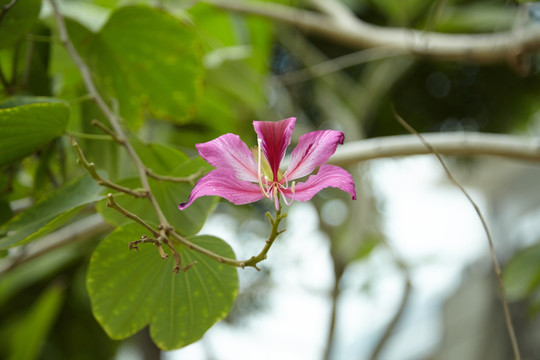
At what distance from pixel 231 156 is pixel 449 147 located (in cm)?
24

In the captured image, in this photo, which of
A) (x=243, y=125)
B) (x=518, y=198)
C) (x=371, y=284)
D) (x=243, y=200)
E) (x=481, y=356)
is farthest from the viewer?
(x=518, y=198)

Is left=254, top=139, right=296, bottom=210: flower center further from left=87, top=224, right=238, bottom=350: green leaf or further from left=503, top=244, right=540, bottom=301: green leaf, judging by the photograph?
left=503, top=244, right=540, bottom=301: green leaf

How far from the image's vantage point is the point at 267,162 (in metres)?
0.18

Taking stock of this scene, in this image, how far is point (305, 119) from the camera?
100cm

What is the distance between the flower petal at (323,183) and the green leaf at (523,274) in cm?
47

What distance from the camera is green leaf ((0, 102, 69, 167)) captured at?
0.23 metres

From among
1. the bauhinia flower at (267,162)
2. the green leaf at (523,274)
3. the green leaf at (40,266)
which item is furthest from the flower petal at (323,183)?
the green leaf at (40,266)

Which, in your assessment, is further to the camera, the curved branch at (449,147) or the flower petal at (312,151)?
the curved branch at (449,147)

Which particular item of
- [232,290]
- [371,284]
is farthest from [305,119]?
[232,290]

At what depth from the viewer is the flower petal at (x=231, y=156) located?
0.56 feet

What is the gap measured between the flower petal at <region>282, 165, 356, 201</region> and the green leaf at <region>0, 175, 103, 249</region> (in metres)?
0.09

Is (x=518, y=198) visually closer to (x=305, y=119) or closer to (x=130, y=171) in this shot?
(x=305, y=119)

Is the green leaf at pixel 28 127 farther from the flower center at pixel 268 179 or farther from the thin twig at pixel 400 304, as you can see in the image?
the thin twig at pixel 400 304

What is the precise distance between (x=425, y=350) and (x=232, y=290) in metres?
2.02
